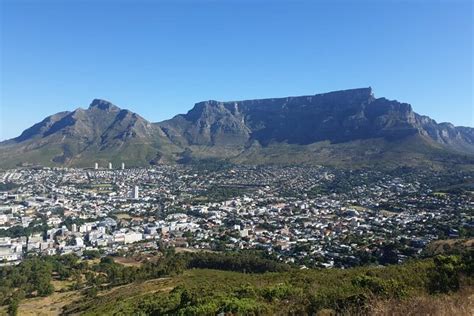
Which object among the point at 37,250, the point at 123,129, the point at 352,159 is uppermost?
the point at 123,129

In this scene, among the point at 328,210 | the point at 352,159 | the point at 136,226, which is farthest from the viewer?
the point at 352,159

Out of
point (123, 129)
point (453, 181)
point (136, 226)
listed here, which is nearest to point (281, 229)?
point (136, 226)

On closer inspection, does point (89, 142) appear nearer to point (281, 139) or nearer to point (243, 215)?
point (281, 139)

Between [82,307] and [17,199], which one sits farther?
[17,199]

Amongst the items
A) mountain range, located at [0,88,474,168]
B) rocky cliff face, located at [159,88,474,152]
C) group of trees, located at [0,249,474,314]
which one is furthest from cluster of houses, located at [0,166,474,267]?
rocky cliff face, located at [159,88,474,152]

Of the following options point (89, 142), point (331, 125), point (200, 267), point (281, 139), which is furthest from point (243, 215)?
point (89, 142)

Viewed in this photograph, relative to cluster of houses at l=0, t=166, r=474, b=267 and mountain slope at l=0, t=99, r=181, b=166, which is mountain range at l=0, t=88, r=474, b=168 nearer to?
mountain slope at l=0, t=99, r=181, b=166

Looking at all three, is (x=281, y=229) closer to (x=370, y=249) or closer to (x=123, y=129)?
(x=370, y=249)

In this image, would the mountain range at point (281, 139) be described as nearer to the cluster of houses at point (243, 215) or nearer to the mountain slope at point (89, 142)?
the mountain slope at point (89, 142)

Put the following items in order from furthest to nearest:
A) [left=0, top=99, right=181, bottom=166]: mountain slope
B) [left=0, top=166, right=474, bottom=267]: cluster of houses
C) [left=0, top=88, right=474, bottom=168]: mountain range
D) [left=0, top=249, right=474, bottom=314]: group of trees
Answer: [left=0, top=99, right=181, bottom=166]: mountain slope < [left=0, top=88, right=474, bottom=168]: mountain range < [left=0, top=166, right=474, bottom=267]: cluster of houses < [left=0, top=249, right=474, bottom=314]: group of trees
